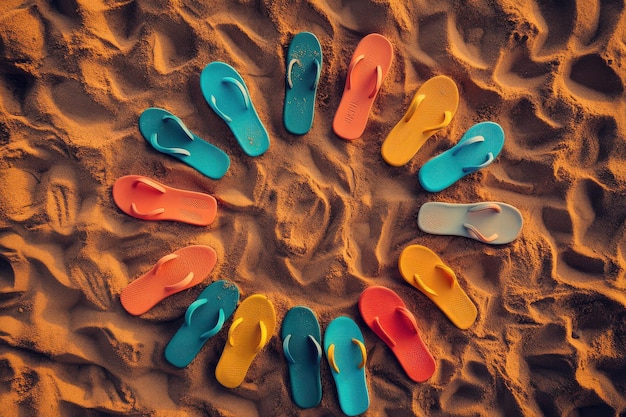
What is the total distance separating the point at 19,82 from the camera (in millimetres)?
1661

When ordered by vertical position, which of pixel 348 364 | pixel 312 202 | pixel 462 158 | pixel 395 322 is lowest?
pixel 348 364

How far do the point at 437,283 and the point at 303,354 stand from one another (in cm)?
53

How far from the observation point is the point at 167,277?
166 cm

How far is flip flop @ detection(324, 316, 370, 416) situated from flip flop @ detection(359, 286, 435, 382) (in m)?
0.07

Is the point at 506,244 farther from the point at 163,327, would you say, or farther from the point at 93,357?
the point at 93,357

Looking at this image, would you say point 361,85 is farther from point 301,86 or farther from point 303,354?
point 303,354

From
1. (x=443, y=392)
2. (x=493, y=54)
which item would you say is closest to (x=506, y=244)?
(x=443, y=392)

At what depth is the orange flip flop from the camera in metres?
1.64

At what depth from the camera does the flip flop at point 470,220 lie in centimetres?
171

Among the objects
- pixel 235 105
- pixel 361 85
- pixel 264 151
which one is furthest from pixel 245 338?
pixel 361 85

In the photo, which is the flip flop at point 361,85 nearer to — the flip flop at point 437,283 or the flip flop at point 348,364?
the flip flop at point 437,283

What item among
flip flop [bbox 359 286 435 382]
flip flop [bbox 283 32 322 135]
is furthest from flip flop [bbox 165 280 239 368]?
flip flop [bbox 283 32 322 135]

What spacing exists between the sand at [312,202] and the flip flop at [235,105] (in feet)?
0.12

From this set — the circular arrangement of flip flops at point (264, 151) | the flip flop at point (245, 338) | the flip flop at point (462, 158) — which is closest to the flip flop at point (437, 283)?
the circular arrangement of flip flops at point (264, 151)
